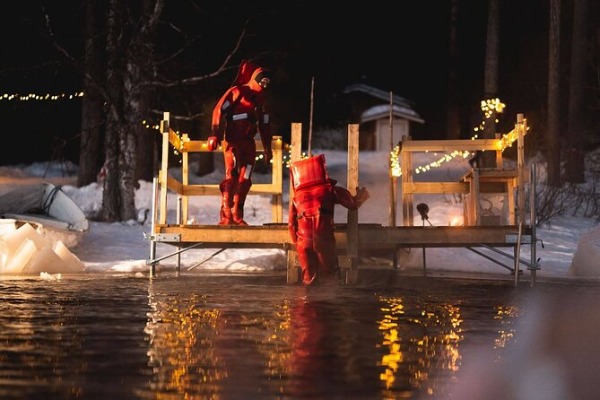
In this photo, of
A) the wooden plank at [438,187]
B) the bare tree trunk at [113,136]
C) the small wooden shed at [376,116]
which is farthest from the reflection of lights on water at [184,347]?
the small wooden shed at [376,116]

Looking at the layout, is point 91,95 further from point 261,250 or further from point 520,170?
point 520,170

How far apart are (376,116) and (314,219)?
49691 mm

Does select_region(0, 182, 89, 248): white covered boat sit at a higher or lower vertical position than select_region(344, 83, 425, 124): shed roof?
lower

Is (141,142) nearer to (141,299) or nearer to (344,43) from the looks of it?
(344,43)

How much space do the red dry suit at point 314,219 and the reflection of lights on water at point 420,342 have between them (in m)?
2.79

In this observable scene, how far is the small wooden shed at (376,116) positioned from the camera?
6450cm

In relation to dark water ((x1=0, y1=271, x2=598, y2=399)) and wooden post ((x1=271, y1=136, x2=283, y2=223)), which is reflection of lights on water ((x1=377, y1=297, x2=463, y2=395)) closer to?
dark water ((x1=0, y1=271, x2=598, y2=399))

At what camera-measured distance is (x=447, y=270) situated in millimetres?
20078

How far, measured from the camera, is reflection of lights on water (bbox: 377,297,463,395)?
752 centimetres

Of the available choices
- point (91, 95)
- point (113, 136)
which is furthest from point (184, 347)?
point (91, 95)

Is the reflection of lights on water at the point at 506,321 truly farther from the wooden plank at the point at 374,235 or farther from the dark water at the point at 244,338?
the wooden plank at the point at 374,235

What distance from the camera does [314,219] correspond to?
1552 centimetres

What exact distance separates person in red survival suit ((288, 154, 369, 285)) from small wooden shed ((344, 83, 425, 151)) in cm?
4839

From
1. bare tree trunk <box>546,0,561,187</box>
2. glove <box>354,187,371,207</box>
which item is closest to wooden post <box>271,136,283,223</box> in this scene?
glove <box>354,187,371,207</box>
